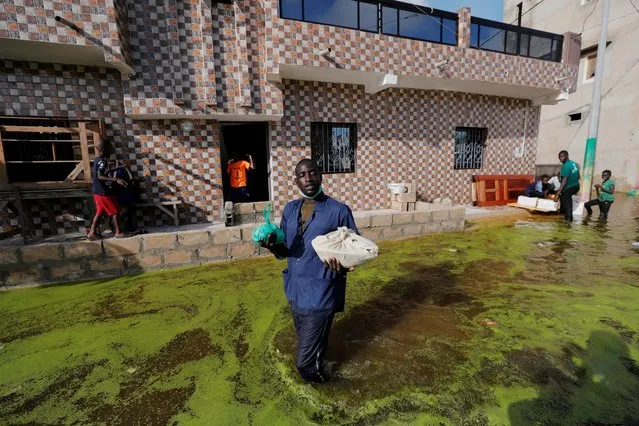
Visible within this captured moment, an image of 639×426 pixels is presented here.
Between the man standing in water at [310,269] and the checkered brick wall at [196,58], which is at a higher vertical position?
the checkered brick wall at [196,58]

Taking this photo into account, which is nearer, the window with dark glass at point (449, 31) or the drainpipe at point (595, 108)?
the window with dark glass at point (449, 31)

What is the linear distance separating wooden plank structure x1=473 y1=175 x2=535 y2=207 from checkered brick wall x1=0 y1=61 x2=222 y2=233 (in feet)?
27.1

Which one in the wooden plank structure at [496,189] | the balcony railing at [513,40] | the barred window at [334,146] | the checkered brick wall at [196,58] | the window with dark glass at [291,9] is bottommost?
the wooden plank structure at [496,189]

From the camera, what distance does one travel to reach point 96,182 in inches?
208

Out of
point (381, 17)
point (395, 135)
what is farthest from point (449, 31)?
point (395, 135)

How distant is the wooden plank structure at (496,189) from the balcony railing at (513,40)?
3.96 metres

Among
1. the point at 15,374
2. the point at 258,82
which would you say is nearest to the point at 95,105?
the point at 258,82

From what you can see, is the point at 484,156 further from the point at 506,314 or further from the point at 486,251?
the point at 506,314

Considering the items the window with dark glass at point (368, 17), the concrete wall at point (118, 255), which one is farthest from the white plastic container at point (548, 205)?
the concrete wall at point (118, 255)

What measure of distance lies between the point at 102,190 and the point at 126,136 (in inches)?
77.4

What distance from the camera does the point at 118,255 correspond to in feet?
17.6

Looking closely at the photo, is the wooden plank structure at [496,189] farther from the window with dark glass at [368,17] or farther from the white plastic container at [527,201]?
the window with dark glass at [368,17]

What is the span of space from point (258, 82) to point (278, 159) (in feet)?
6.07

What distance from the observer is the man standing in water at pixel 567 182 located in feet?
28.4
